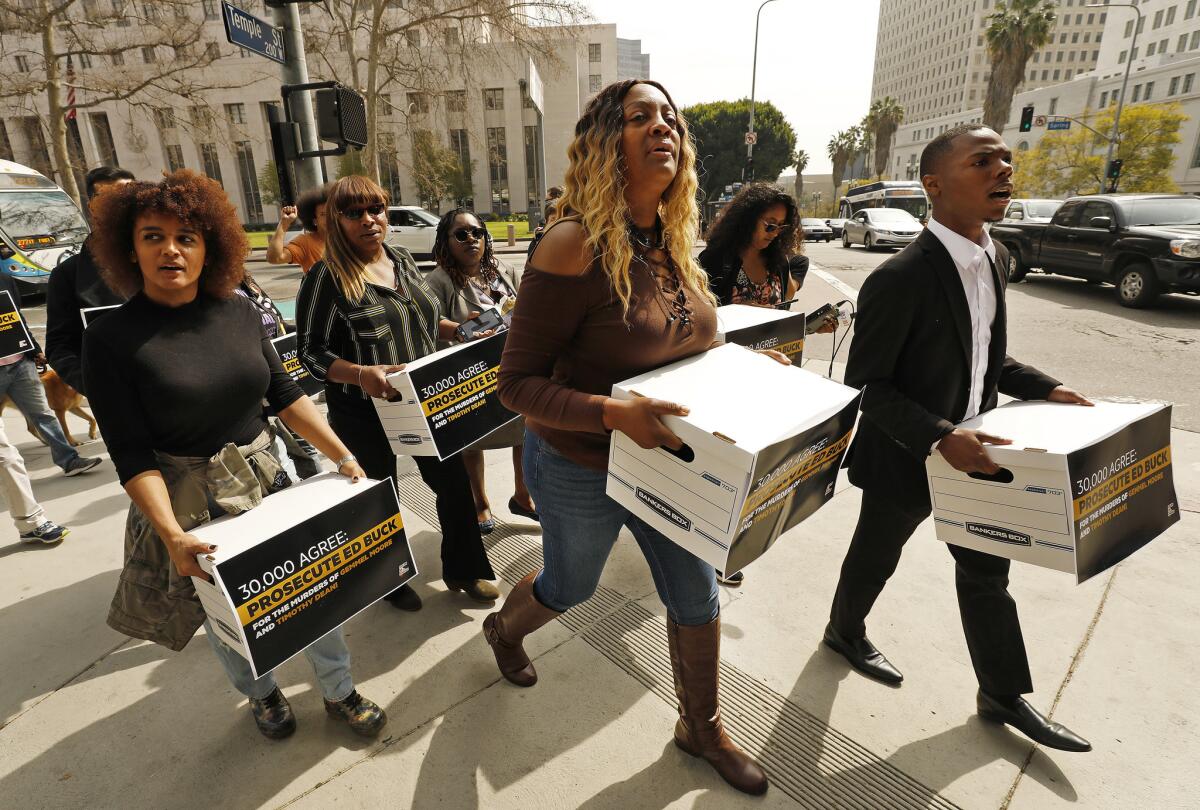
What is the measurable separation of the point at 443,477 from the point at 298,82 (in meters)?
4.58

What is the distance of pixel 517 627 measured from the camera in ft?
7.26

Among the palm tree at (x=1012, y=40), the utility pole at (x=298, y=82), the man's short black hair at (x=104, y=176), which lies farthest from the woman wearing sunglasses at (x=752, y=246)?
the palm tree at (x=1012, y=40)

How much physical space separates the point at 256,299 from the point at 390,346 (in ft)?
5.50

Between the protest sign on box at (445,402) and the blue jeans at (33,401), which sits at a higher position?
the protest sign on box at (445,402)

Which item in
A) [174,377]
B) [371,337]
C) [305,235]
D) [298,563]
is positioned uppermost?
[305,235]

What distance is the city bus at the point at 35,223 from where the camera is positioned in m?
12.1

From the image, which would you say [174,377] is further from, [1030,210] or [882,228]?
[882,228]

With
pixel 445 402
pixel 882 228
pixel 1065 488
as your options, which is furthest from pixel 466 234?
pixel 882 228

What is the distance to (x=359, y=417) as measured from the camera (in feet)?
9.02

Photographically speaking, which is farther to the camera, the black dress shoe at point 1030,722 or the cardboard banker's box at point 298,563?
the black dress shoe at point 1030,722

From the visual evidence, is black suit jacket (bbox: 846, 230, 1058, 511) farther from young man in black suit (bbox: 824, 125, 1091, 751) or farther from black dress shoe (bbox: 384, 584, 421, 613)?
black dress shoe (bbox: 384, 584, 421, 613)

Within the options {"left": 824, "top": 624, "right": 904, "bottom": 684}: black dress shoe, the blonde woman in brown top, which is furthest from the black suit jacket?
{"left": 824, "top": 624, "right": 904, "bottom": 684}: black dress shoe

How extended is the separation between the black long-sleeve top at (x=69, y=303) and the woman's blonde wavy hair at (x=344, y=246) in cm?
111

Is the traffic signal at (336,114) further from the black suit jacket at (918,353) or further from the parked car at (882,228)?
the parked car at (882,228)
